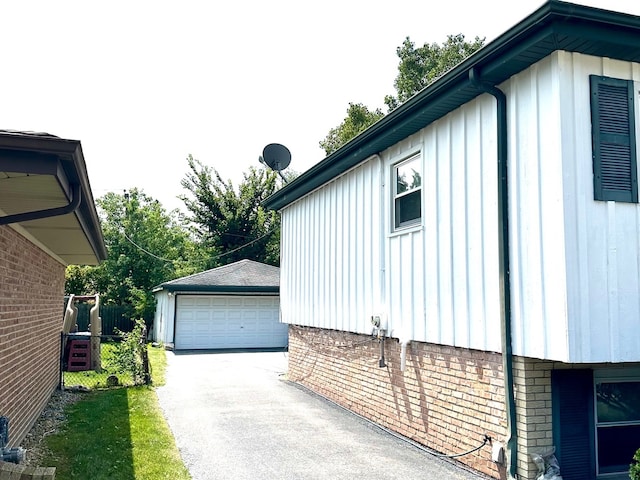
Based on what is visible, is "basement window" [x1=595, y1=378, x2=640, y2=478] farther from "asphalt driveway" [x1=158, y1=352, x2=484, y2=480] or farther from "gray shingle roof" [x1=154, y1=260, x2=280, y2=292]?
"gray shingle roof" [x1=154, y1=260, x2=280, y2=292]

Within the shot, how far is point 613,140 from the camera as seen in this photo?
17.7ft

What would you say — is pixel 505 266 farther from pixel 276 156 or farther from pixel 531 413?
pixel 276 156

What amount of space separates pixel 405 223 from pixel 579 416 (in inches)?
134

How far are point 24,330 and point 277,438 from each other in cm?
378

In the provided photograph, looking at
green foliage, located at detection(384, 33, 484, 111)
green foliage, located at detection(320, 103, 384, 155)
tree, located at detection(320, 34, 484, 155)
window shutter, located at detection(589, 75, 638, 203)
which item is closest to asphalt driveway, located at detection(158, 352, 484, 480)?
window shutter, located at detection(589, 75, 638, 203)

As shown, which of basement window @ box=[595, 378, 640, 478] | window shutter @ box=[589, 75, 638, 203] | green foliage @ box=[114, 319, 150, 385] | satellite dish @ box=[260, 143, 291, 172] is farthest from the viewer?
satellite dish @ box=[260, 143, 291, 172]

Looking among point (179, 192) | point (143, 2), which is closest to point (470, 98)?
point (143, 2)

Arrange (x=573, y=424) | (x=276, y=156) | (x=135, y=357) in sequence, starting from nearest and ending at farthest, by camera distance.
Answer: (x=573, y=424)
(x=135, y=357)
(x=276, y=156)

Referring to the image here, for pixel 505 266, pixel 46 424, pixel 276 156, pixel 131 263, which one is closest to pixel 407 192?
pixel 505 266

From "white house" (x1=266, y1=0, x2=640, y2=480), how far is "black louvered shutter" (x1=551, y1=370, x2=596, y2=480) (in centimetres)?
2

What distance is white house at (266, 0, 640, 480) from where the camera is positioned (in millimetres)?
5137

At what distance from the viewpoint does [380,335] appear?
847 centimetres

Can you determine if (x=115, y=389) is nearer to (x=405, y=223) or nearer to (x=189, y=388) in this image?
(x=189, y=388)

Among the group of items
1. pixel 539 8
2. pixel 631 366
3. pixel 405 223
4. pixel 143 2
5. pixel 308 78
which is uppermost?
pixel 308 78
